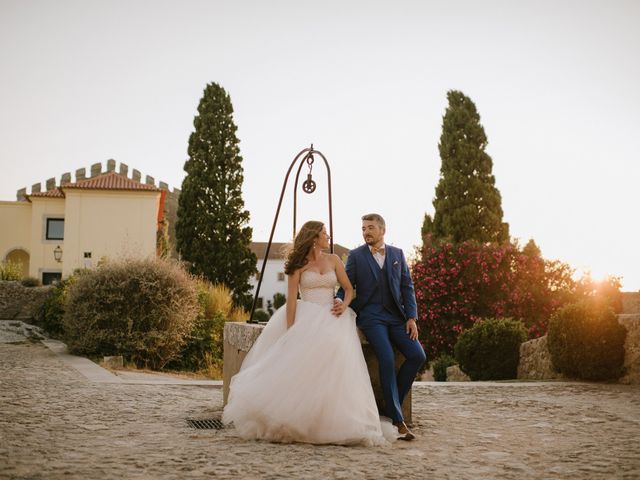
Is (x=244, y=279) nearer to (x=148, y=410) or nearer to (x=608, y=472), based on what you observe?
(x=148, y=410)

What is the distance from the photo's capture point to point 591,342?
9180mm

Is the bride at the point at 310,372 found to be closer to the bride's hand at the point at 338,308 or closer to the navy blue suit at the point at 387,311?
the bride's hand at the point at 338,308

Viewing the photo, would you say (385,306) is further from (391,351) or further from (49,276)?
(49,276)

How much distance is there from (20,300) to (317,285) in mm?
18259

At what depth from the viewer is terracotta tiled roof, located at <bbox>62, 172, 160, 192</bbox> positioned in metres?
33.6

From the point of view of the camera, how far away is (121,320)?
11.7m

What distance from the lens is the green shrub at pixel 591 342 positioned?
29.9 ft

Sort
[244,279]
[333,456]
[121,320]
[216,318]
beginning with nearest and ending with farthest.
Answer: [333,456] < [121,320] < [216,318] < [244,279]

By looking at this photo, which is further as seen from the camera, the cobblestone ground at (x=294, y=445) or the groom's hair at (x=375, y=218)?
the groom's hair at (x=375, y=218)

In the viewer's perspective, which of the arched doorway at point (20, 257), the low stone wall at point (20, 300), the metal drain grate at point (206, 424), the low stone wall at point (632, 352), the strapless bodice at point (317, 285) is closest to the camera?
the strapless bodice at point (317, 285)

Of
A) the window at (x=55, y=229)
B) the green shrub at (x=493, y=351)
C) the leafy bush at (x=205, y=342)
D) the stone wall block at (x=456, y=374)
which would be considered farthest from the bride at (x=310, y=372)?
the window at (x=55, y=229)

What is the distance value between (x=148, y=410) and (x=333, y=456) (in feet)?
8.57

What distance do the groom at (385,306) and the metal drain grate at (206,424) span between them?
1508 millimetres

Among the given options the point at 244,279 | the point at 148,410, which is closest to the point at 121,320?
the point at 148,410
